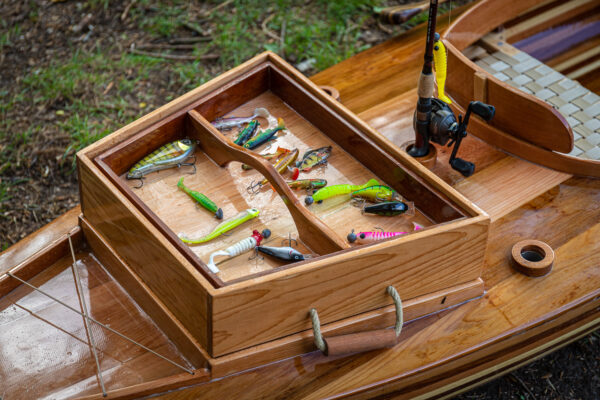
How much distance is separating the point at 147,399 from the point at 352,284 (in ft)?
1.97

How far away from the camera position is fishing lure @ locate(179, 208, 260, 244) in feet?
6.44

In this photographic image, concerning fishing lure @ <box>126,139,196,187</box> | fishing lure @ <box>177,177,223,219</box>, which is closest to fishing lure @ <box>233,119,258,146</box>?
fishing lure @ <box>126,139,196,187</box>

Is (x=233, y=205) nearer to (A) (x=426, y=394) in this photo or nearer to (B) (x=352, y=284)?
(B) (x=352, y=284)

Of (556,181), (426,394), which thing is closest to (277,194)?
(426,394)

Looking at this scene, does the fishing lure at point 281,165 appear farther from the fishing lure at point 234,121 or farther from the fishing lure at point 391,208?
the fishing lure at point 391,208

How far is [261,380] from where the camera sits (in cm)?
185

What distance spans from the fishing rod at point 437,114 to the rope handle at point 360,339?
0.59 m

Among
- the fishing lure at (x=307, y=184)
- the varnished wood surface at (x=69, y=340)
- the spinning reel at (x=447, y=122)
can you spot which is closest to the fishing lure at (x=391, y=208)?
the fishing lure at (x=307, y=184)

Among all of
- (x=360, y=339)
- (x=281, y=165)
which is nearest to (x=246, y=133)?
(x=281, y=165)

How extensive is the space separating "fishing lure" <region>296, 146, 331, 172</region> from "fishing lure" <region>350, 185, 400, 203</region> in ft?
0.58

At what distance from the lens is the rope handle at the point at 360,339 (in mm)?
1807

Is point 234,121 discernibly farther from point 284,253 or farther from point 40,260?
point 40,260

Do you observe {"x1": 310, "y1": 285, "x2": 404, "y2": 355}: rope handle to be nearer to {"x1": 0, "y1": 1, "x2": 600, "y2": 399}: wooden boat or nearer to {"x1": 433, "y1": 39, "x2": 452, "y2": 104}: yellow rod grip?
{"x1": 0, "y1": 1, "x2": 600, "y2": 399}: wooden boat

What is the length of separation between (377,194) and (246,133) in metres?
0.49
